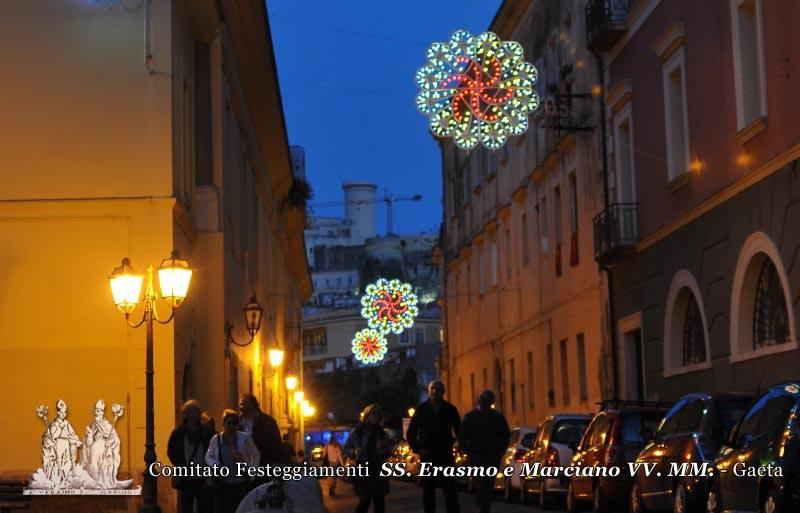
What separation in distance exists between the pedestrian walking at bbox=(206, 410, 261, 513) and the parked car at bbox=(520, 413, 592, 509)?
27.4ft

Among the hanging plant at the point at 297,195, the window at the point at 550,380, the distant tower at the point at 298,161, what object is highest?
the distant tower at the point at 298,161

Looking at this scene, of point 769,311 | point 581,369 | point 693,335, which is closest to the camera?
point 769,311

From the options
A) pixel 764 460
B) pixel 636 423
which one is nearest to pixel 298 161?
pixel 636 423

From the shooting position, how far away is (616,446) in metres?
20.5

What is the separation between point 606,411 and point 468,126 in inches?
196

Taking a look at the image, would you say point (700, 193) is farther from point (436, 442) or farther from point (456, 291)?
point (456, 291)

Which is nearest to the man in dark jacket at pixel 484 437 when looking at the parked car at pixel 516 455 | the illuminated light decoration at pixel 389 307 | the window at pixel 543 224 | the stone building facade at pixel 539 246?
the parked car at pixel 516 455

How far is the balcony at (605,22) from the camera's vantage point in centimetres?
3100

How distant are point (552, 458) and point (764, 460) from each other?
462 inches

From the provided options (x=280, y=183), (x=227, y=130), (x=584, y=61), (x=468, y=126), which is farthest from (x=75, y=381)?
(x=280, y=183)

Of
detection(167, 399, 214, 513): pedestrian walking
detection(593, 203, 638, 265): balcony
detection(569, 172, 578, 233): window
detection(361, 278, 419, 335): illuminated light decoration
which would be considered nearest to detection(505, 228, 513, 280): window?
detection(361, 278, 419, 335): illuminated light decoration

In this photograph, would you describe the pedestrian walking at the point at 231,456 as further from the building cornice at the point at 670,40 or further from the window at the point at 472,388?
the window at the point at 472,388

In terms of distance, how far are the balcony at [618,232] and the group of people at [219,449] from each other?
45.6 feet

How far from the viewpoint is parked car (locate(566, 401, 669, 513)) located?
20266 mm
